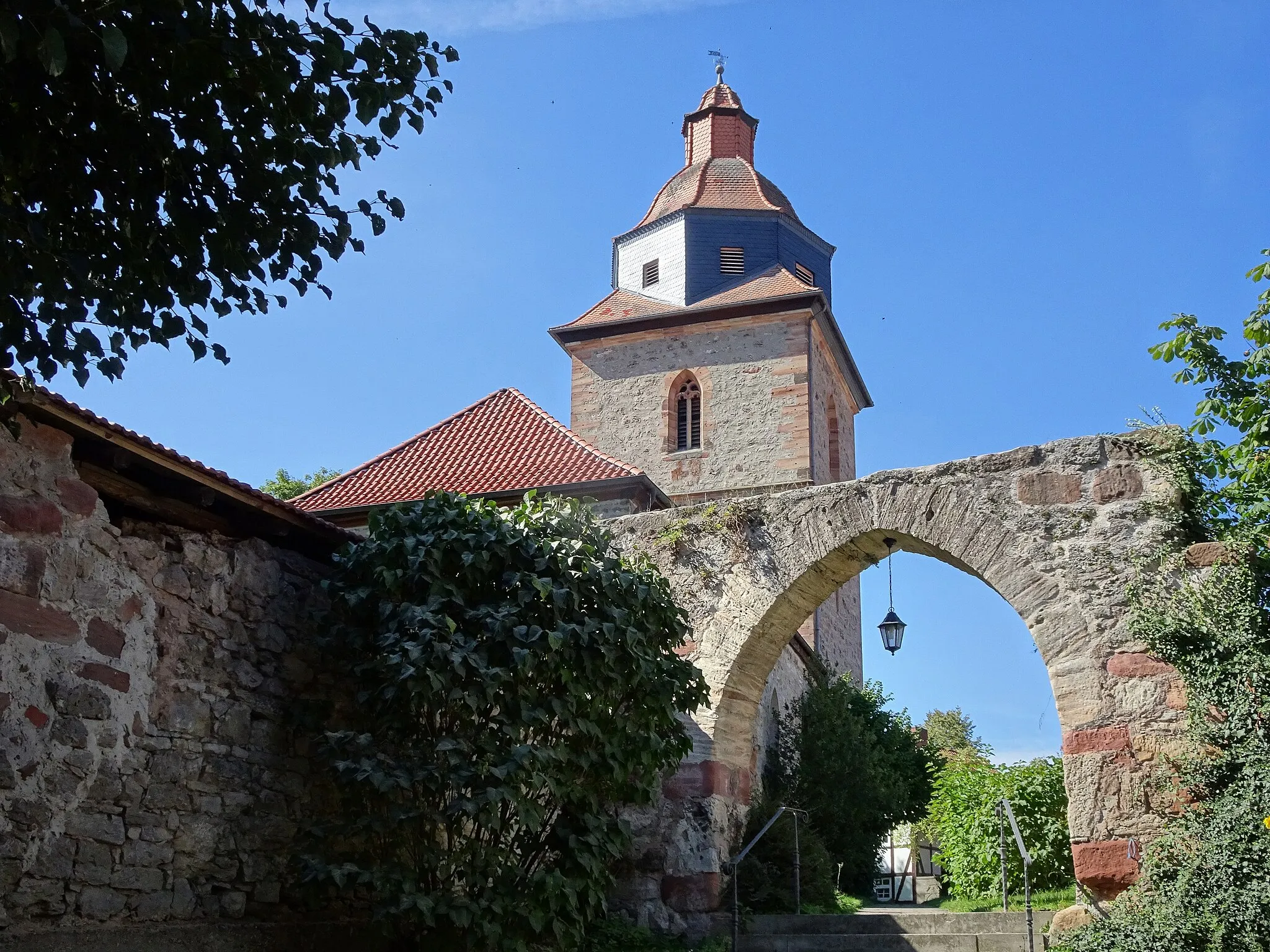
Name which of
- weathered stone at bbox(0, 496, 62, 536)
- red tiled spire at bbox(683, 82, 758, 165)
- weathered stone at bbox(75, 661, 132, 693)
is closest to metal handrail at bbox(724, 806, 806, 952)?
weathered stone at bbox(75, 661, 132, 693)

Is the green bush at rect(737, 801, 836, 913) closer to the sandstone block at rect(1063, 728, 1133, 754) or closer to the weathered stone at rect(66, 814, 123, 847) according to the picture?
the sandstone block at rect(1063, 728, 1133, 754)

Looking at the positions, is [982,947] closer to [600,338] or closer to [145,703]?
[145,703]

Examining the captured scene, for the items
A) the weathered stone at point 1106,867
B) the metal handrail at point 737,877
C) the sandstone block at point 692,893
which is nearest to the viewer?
the weathered stone at point 1106,867

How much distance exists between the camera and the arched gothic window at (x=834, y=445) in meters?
24.3

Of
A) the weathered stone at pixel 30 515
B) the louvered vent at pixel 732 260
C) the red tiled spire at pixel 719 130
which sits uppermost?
the red tiled spire at pixel 719 130

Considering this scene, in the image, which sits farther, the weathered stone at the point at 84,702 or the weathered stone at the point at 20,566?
the weathered stone at the point at 84,702

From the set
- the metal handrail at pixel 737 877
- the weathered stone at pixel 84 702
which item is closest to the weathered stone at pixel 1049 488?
the metal handrail at pixel 737 877

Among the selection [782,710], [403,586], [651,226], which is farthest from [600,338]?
[403,586]

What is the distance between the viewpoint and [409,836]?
6.56 m

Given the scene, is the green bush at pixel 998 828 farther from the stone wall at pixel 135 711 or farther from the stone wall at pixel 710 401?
the stone wall at pixel 710 401

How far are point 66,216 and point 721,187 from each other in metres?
22.1

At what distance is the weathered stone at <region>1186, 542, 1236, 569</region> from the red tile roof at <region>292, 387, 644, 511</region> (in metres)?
7.01

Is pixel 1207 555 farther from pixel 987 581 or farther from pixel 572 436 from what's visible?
pixel 572 436

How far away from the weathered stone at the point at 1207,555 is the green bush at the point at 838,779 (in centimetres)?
540
